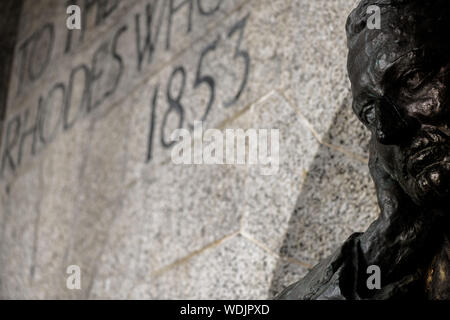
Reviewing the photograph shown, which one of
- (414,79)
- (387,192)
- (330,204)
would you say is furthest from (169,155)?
(414,79)

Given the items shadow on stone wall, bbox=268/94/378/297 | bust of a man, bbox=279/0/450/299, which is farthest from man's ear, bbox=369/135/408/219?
shadow on stone wall, bbox=268/94/378/297

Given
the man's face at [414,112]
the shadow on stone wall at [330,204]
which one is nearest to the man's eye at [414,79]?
the man's face at [414,112]

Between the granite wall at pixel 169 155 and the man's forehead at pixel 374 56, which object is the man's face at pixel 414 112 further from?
the granite wall at pixel 169 155

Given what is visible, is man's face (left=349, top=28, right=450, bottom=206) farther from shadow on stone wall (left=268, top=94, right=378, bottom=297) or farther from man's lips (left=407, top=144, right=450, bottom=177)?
shadow on stone wall (left=268, top=94, right=378, bottom=297)

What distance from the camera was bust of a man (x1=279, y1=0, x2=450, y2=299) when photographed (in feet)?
3.19

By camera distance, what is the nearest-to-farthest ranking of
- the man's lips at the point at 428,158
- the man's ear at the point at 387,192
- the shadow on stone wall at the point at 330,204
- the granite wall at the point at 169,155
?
the man's lips at the point at 428,158
the man's ear at the point at 387,192
the shadow on stone wall at the point at 330,204
the granite wall at the point at 169,155

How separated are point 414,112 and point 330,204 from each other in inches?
24.3

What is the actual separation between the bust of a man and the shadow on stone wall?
16.8 inches

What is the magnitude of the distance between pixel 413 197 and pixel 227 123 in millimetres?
931

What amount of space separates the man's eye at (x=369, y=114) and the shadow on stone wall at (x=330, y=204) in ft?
1.61

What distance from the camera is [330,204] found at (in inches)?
62.3

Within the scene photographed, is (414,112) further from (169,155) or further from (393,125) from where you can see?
(169,155)

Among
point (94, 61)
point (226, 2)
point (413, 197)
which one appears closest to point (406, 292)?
point (413, 197)

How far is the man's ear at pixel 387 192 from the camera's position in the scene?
42.3 inches
